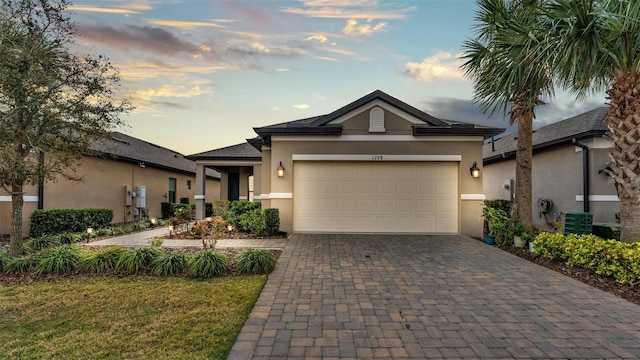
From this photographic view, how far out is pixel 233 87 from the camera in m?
11.0

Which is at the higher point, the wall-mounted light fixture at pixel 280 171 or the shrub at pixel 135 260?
the wall-mounted light fixture at pixel 280 171

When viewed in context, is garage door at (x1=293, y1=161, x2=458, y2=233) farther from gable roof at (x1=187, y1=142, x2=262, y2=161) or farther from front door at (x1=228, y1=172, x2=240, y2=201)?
front door at (x1=228, y1=172, x2=240, y2=201)

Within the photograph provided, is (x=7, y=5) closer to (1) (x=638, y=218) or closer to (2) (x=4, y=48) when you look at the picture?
(2) (x=4, y=48)

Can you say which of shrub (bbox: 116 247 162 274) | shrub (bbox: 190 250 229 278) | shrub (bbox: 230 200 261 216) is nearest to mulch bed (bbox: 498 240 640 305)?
shrub (bbox: 190 250 229 278)

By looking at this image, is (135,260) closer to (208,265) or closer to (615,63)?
(208,265)

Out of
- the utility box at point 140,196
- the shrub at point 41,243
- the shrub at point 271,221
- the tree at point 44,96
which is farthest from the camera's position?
the utility box at point 140,196

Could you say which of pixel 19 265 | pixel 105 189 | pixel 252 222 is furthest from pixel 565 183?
pixel 105 189

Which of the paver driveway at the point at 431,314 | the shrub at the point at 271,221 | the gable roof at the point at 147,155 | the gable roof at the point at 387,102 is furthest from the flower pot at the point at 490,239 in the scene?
the gable roof at the point at 147,155

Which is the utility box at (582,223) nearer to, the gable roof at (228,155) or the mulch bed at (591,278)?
the mulch bed at (591,278)

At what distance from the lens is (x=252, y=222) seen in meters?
9.48

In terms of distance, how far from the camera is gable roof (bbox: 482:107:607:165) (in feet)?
31.5

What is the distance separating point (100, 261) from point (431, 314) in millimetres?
5801

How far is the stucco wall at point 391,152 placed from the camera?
938cm

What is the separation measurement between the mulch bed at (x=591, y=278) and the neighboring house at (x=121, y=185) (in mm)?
10604
